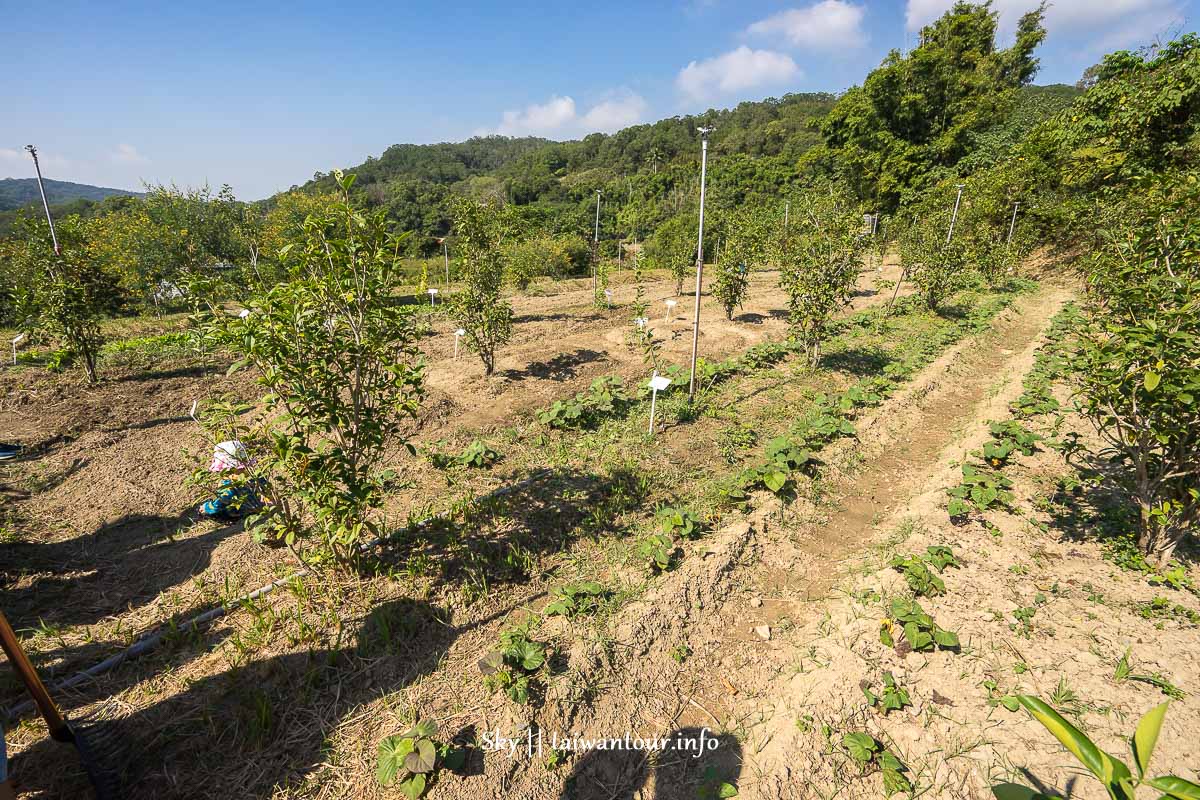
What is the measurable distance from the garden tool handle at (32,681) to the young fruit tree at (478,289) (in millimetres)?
8107

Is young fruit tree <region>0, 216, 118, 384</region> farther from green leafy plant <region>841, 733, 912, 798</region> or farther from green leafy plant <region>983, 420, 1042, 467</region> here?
green leafy plant <region>983, 420, 1042, 467</region>

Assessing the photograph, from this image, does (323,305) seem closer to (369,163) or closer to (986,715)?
(986,715)

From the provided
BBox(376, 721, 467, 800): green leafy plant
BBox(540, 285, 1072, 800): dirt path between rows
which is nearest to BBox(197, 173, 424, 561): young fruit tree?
BBox(376, 721, 467, 800): green leafy plant

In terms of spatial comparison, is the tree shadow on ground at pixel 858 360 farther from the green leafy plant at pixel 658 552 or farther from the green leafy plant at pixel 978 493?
the green leafy plant at pixel 658 552

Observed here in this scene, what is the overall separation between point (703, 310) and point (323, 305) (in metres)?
15.4

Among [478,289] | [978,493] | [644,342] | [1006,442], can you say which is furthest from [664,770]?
[478,289]

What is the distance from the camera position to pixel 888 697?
3678mm

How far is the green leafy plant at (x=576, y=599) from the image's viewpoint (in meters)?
4.35

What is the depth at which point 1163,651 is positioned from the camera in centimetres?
392

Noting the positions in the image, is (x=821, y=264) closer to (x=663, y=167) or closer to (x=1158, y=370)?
(x=1158, y=370)

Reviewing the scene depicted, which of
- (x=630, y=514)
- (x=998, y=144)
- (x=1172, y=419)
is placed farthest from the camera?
(x=998, y=144)

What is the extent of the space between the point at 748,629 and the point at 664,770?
1.56m

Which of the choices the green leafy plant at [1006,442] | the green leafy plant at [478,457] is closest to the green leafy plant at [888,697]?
the green leafy plant at [1006,442]

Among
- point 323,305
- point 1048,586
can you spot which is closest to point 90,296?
point 323,305
